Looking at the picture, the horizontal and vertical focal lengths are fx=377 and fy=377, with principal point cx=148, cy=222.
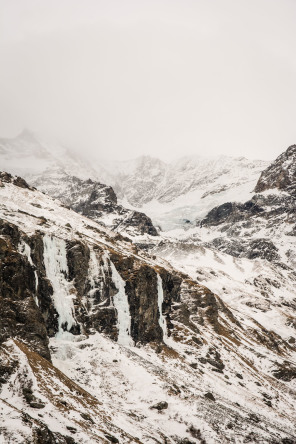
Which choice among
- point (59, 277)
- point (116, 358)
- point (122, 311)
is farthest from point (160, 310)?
point (116, 358)

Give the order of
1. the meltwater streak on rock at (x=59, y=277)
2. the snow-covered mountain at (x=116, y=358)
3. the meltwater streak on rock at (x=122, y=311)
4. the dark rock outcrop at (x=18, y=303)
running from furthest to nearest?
1. the meltwater streak on rock at (x=122, y=311)
2. the meltwater streak on rock at (x=59, y=277)
3. the dark rock outcrop at (x=18, y=303)
4. the snow-covered mountain at (x=116, y=358)

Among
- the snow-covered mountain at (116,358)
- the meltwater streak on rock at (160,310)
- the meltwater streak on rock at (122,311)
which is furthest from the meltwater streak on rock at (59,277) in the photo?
the meltwater streak on rock at (160,310)

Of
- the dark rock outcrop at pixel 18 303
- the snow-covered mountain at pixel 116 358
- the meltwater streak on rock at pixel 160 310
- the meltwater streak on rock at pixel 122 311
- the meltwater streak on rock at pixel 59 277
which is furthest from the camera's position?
the meltwater streak on rock at pixel 160 310

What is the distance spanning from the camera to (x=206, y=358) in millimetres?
62531

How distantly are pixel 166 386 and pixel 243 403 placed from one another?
14.8 m

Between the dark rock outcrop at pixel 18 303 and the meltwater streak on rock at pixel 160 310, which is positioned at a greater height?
the dark rock outcrop at pixel 18 303

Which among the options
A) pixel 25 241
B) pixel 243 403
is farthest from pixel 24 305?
pixel 243 403

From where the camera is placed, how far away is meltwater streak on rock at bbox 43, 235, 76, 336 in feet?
159

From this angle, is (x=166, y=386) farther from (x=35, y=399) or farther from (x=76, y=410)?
(x=35, y=399)

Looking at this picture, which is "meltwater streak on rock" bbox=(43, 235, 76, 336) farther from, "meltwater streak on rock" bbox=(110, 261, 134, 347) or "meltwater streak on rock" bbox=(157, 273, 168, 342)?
"meltwater streak on rock" bbox=(157, 273, 168, 342)

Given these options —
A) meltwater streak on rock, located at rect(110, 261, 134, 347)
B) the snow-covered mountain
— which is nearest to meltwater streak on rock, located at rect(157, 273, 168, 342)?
the snow-covered mountain

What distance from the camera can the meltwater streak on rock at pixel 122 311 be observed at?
55594mm

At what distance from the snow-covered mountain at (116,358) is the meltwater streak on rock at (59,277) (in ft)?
0.56

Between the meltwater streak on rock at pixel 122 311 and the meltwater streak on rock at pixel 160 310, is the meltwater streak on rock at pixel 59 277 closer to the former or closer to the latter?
the meltwater streak on rock at pixel 122 311
